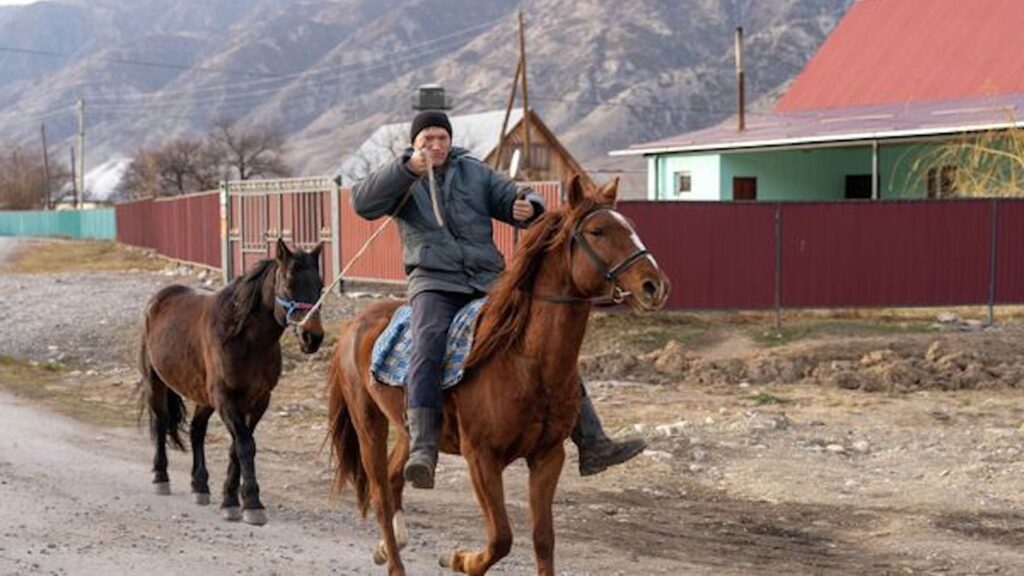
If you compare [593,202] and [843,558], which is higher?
[593,202]

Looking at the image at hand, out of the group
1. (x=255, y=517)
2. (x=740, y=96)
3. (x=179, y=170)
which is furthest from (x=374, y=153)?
(x=255, y=517)

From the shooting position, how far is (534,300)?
6.25 m

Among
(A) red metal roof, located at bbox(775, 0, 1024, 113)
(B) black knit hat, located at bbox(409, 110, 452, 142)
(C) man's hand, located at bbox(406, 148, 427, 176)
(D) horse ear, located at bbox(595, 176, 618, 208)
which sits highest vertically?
(A) red metal roof, located at bbox(775, 0, 1024, 113)

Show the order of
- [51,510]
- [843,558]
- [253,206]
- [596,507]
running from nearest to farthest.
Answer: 1. [843,558]
2. [51,510]
3. [596,507]
4. [253,206]

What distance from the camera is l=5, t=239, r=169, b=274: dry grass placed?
43.6 meters

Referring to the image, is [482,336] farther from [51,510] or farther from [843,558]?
[51,510]

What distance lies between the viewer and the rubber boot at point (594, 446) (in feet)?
22.3

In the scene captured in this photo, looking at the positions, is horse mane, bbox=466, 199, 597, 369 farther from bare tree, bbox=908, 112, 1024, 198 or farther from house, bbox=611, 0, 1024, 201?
house, bbox=611, 0, 1024, 201

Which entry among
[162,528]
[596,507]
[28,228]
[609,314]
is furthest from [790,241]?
[28,228]

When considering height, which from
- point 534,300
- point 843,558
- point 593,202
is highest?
point 593,202

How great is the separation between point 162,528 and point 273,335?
1624 millimetres

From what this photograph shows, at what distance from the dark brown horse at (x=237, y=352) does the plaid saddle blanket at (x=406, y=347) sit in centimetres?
205

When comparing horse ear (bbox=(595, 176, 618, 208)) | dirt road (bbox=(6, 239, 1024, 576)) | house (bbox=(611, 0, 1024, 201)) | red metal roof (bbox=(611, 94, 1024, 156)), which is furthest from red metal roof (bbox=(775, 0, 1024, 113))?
horse ear (bbox=(595, 176, 618, 208))

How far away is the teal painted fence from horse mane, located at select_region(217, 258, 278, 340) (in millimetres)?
60306
